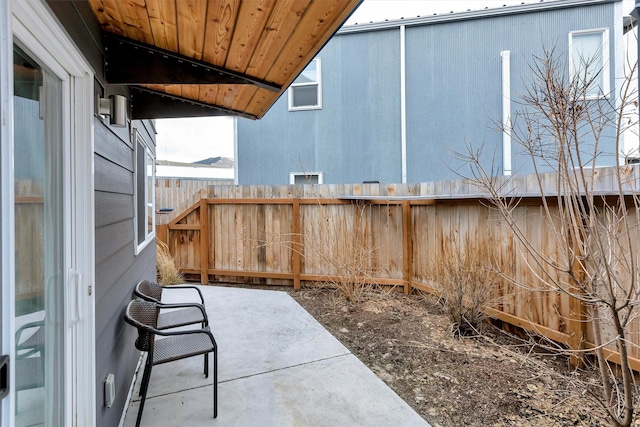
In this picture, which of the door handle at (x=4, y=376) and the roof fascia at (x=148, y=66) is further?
the roof fascia at (x=148, y=66)

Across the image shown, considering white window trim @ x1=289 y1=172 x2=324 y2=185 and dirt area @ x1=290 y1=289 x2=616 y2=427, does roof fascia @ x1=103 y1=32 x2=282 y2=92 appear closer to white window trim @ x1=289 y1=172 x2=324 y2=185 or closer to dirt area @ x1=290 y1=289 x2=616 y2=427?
dirt area @ x1=290 y1=289 x2=616 y2=427

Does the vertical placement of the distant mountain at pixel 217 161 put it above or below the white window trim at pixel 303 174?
above

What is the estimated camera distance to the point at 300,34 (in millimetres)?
1846

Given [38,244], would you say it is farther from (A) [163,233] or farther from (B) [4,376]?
(A) [163,233]

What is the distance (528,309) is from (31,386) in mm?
3690

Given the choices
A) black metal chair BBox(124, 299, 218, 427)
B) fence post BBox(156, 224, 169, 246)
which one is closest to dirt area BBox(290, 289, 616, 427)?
black metal chair BBox(124, 299, 218, 427)

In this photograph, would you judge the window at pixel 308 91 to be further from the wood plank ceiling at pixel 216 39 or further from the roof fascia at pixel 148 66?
the roof fascia at pixel 148 66

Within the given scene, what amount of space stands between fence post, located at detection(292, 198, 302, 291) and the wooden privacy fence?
0.02 meters

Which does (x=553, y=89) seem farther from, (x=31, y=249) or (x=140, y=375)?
(x=140, y=375)

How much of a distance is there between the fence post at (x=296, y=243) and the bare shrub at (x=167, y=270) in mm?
1941

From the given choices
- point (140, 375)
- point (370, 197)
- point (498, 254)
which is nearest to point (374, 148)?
point (370, 197)

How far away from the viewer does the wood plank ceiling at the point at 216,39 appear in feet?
5.36

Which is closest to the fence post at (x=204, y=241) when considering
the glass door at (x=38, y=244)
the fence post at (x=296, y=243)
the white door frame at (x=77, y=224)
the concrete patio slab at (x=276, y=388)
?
the fence post at (x=296, y=243)

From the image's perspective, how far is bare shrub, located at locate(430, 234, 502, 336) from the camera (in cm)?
344
